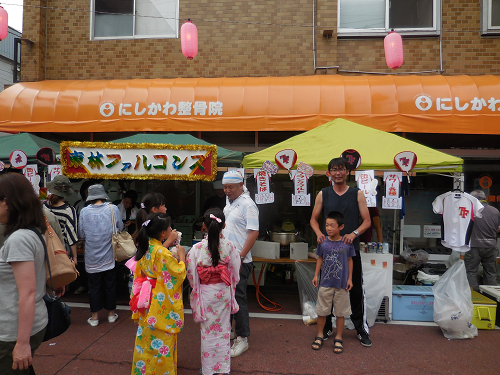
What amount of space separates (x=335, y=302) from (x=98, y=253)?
125 inches

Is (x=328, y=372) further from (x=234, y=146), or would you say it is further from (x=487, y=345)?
(x=234, y=146)

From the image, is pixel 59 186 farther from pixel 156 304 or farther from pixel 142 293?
pixel 156 304

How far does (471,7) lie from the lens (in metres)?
7.45

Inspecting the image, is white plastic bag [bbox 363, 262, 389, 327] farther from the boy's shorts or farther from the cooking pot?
the cooking pot

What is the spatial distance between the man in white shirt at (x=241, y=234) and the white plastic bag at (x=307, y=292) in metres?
1.29

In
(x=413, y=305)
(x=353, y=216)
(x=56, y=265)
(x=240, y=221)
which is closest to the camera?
(x=56, y=265)

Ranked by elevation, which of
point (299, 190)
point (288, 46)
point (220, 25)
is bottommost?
point (299, 190)

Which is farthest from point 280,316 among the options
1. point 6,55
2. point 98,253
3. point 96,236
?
point 6,55

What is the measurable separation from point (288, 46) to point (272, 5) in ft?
3.49

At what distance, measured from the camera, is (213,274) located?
302 centimetres

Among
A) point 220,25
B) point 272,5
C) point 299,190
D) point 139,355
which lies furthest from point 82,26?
point 139,355

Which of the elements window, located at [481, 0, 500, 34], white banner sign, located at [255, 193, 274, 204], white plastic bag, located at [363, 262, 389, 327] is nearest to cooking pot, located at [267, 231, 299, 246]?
white banner sign, located at [255, 193, 274, 204]

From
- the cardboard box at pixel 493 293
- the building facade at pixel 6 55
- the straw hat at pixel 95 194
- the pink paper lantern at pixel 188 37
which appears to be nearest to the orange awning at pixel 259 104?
the pink paper lantern at pixel 188 37

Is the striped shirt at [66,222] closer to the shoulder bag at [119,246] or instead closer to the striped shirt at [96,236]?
the striped shirt at [96,236]
